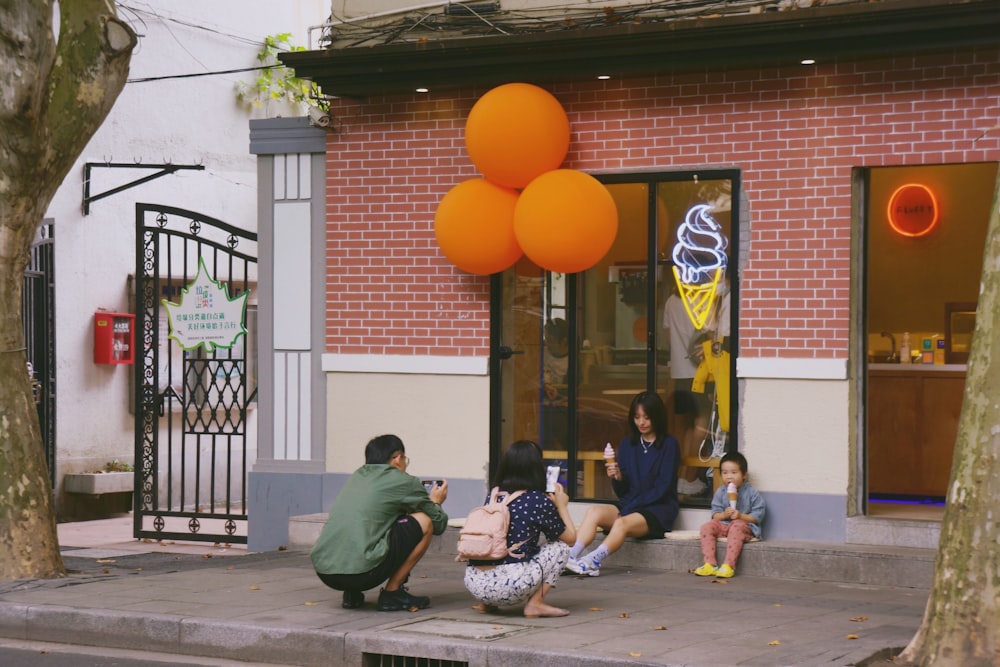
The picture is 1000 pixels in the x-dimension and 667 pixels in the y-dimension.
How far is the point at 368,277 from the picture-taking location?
1226 centimetres

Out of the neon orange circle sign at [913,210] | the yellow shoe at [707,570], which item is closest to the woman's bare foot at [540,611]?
the yellow shoe at [707,570]

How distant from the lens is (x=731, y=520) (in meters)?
10.6

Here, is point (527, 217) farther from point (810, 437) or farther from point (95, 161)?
point (95, 161)

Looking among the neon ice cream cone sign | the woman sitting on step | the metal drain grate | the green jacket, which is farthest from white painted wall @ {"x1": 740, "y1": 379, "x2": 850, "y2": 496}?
the metal drain grate

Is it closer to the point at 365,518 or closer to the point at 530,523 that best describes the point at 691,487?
the point at 530,523

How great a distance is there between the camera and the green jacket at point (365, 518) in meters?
8.83

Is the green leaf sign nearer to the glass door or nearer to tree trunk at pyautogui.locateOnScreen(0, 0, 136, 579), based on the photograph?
tree trunk at pyautogui.locateOnScreen(0, 0, 136, 579)

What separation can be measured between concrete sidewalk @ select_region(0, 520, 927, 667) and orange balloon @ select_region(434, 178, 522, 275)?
2486 millimetres

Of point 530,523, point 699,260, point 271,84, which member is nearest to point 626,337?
point 699,260

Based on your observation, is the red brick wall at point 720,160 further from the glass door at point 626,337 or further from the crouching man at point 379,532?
the crouching man at point 379,532

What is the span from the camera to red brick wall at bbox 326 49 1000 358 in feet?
34.2

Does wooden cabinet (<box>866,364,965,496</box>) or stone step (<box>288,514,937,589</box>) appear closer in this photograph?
stone step (<box>288,514,937,589</box>)

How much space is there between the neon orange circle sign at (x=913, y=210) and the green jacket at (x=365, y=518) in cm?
651

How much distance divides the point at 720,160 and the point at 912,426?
10.9ft
